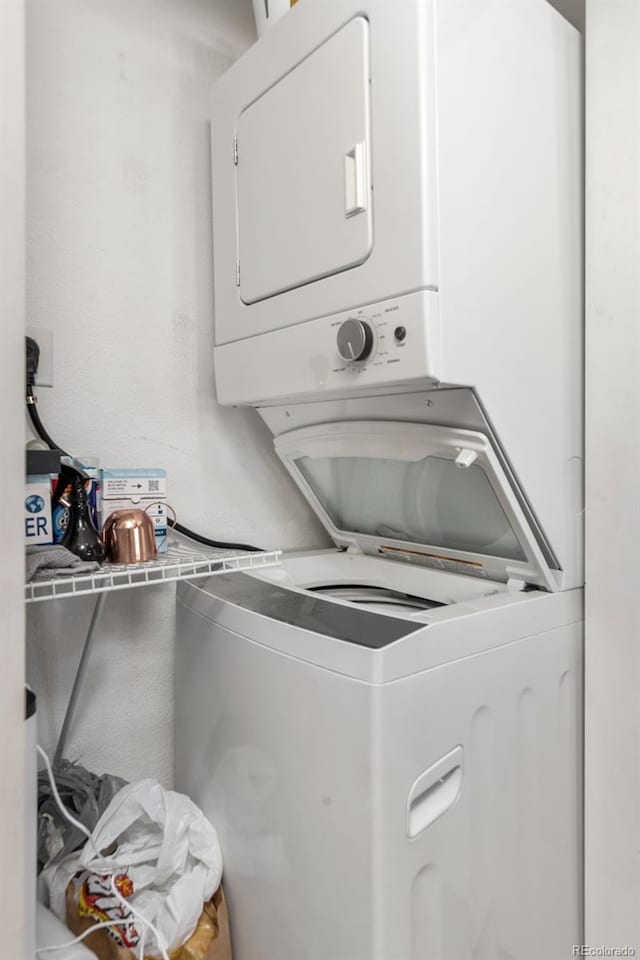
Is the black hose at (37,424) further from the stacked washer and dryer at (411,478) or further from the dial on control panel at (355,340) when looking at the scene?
the dial on control panel at (355,340)

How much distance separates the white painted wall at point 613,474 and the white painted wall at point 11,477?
1201 millimetres

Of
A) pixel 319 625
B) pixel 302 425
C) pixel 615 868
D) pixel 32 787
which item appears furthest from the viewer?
pixel 302 425

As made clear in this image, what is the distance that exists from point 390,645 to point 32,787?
583mm

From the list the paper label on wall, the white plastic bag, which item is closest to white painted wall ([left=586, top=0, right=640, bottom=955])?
the paper label on wall

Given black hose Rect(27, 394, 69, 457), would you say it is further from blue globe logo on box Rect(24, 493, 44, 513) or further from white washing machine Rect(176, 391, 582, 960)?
white washing machine Rect(176, 391, 582, 960)

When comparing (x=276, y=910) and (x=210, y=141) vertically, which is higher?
(x=210, y=141)

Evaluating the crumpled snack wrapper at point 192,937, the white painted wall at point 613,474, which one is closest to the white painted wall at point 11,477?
the crumpled snack wrapper at point 192,937

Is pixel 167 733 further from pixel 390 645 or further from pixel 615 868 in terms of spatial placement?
pixel 615 868

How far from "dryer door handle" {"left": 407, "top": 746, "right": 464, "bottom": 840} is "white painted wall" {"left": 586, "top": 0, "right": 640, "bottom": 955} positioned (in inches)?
18.8

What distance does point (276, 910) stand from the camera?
4.00 feet

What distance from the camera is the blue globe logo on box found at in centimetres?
128

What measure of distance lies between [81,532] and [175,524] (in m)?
→ 0.39

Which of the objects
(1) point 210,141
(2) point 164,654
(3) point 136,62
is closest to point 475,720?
(2) point 164,654

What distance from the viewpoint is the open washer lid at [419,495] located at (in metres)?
1.34
